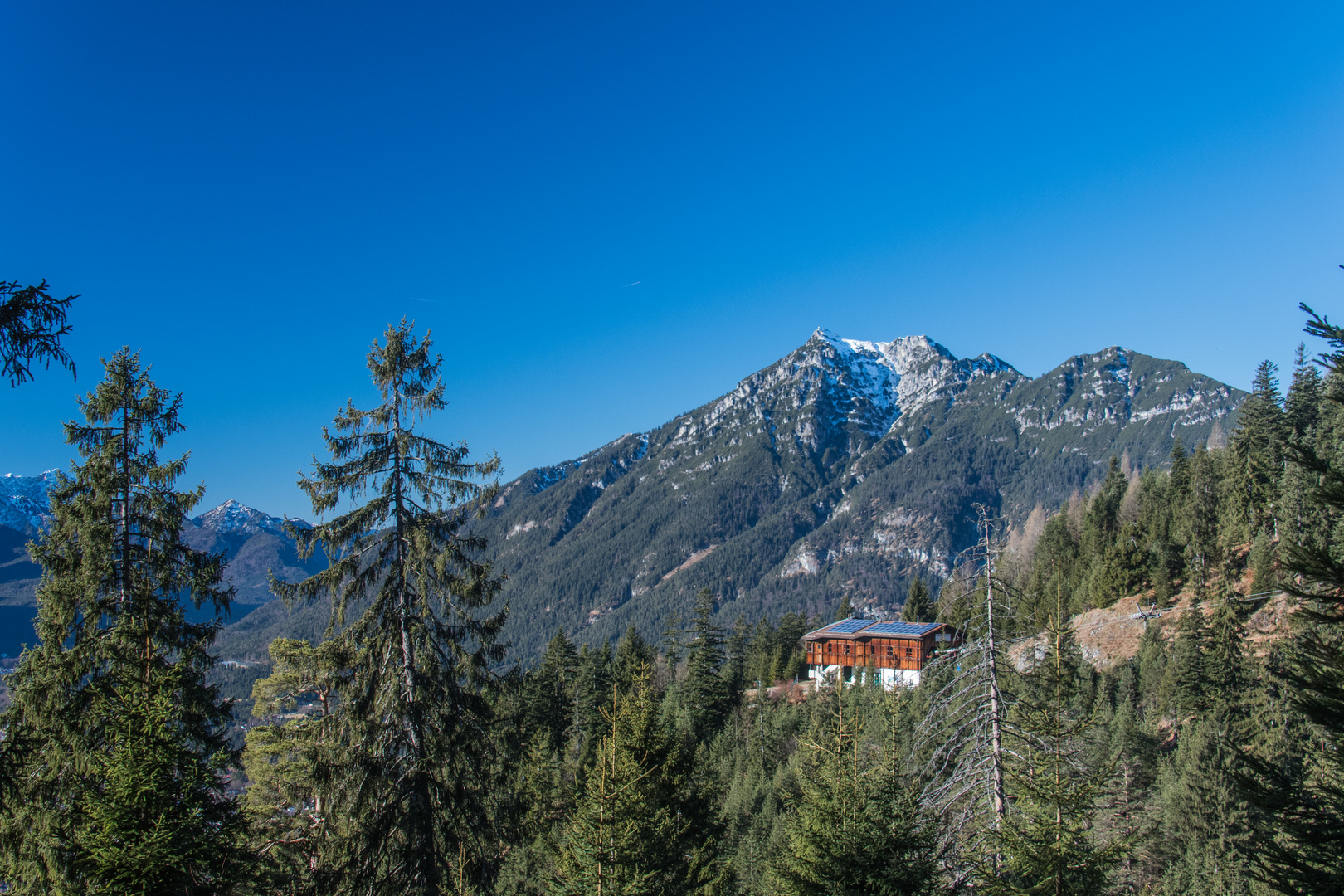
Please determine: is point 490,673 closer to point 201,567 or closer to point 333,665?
point 333,665

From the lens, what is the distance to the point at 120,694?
10.5m

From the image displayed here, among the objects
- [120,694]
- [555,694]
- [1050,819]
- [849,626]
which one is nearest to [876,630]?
[849,626]

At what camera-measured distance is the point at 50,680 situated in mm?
12695

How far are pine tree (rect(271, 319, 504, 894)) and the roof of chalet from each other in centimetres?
6458

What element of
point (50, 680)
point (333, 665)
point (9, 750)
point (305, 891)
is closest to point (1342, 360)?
point (9, 750)

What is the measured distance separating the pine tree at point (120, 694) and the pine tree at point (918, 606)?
7860cm

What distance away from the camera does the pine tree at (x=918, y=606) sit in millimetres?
82688

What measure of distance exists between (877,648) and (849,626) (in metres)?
5.58

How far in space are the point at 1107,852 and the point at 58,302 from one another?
16.2 metres

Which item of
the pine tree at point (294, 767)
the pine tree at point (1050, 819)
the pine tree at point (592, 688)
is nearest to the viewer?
the pine tree at point (1050, 819)

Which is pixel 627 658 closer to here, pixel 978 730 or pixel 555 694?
pixel 555 694

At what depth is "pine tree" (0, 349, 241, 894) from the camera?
9.17 m

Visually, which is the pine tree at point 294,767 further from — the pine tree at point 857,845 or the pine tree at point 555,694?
the pine tree at point 555,694

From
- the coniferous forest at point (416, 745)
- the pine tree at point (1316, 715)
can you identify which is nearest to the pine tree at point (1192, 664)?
the coniferous forest at point (416, 745)
